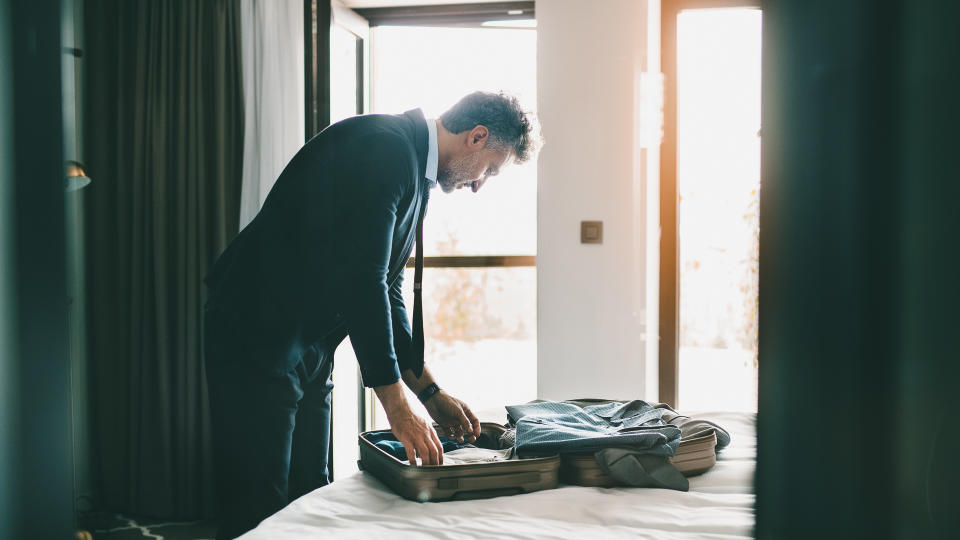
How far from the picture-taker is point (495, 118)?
5.58 ft

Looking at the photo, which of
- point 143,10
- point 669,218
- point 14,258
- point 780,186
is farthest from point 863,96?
point 143,10

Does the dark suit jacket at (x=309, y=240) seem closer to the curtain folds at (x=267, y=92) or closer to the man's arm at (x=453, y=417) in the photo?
the man's arm at (x=453, y=417)

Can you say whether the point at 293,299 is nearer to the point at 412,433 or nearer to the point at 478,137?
the point at 412,433

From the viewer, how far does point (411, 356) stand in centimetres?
165

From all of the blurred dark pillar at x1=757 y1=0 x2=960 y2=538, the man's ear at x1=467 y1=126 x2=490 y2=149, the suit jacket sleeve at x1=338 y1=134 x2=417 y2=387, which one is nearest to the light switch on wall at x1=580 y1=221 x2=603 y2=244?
the man's ear at x1=467 y1=126 x2=490 y2=149

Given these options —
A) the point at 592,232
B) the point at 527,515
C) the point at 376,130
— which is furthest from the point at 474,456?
the point at 592,232

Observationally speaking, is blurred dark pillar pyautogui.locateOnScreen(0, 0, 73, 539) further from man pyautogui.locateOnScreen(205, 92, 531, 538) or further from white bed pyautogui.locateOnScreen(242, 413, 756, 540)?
man pyautogui.locateOnScreen(205, 92, 531, 538)

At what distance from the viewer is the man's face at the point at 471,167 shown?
175 centimetres

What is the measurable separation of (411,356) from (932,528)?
1.42 metres

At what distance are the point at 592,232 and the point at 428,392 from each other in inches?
51.7

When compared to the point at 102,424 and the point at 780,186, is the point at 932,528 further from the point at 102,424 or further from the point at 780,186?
the point at 102,424

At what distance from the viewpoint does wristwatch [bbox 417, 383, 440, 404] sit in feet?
5.19

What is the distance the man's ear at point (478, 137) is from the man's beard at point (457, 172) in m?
0.03

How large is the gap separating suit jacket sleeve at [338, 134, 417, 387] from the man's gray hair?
336mm
